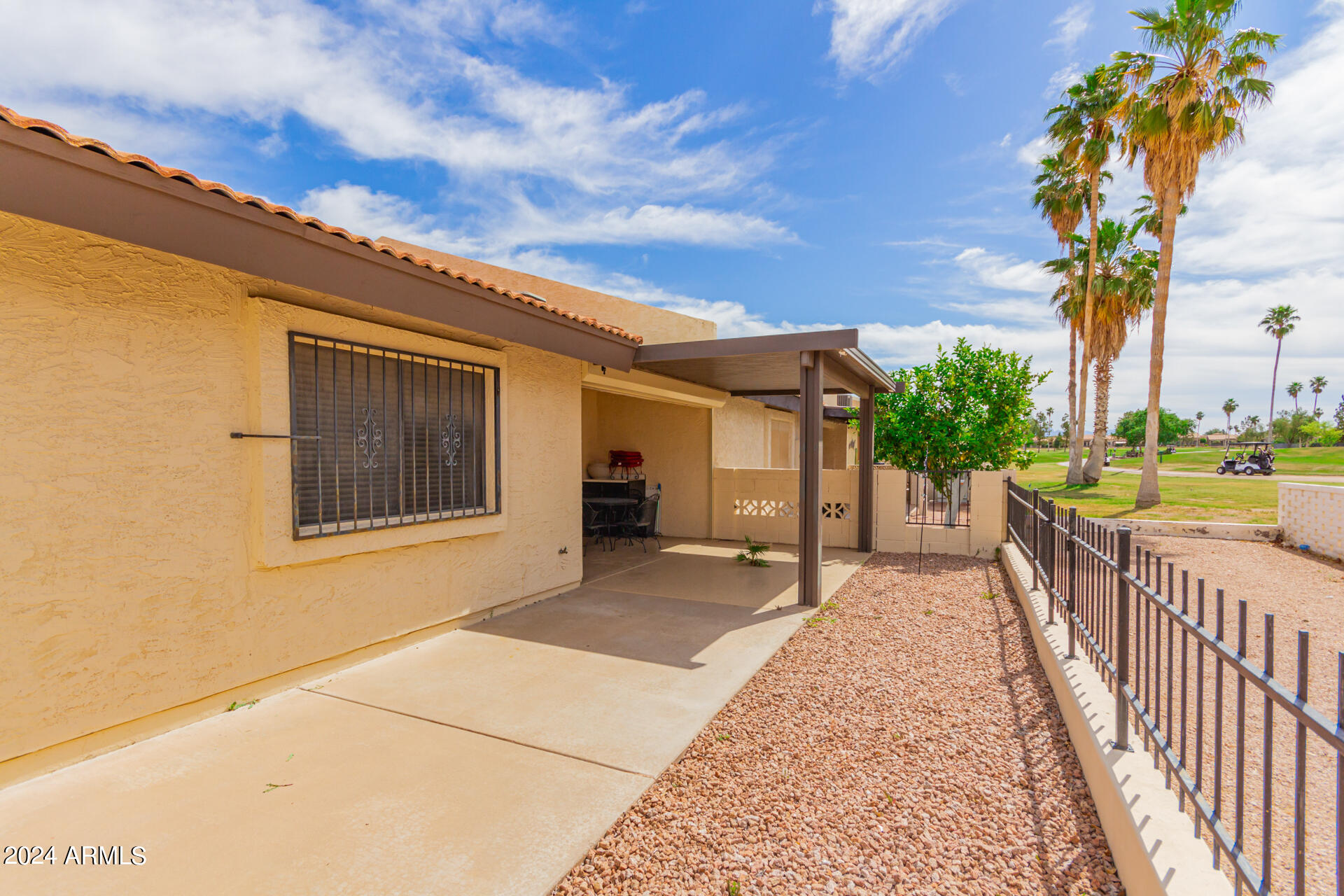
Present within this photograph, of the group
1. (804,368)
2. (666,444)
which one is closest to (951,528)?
(804,368)

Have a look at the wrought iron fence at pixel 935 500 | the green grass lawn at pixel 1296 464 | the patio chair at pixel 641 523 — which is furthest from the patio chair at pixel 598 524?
the green grass lawn at pixel 1296 464

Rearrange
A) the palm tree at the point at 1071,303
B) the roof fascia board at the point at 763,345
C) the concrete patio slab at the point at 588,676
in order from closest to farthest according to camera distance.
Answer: the concrete patio slab at the point at 588,676 → the roof fascia board at the point at 763,345 → the palm tree at the point at 1071,303

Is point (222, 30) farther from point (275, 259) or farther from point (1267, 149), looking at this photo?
point (1267, 149)

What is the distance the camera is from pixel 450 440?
214 inches

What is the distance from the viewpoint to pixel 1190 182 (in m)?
14.3

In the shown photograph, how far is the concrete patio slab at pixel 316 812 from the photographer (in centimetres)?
242

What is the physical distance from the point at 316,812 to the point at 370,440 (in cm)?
272

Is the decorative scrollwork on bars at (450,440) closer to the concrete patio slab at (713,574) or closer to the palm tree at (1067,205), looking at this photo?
the concrete patio slab at (713,574)

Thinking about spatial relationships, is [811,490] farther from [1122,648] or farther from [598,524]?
[598,524]

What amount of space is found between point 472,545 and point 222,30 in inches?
227

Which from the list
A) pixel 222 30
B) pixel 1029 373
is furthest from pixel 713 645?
pixel 1029 373

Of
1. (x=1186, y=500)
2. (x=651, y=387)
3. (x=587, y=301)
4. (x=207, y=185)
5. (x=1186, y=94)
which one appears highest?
(x=1186, y=94)

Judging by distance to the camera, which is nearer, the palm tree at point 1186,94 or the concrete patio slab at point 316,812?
the concrete patio slab at point 316,812

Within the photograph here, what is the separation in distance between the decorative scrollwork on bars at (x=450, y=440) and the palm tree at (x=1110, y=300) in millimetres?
24169
